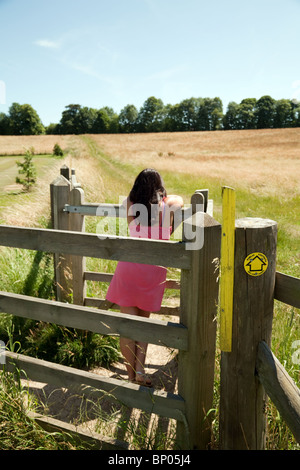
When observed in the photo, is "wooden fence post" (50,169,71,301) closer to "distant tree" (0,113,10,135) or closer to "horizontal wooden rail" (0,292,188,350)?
"horizontal wooden rail" (0,292,188,350)

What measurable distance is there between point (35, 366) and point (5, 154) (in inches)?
1421

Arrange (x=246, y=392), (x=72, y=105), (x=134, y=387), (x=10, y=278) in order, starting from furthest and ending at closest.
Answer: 1. (x=72, y=105)
2. (x=10, y=278)
3. (x=134, y=387)
4. (x=246, y=392)

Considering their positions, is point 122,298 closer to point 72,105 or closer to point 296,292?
point 296,292

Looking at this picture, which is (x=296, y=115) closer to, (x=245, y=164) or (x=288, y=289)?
(x=245, y=164)

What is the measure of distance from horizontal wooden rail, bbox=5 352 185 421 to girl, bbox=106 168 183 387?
565 mm

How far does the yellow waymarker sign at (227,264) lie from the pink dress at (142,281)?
39.4 inches

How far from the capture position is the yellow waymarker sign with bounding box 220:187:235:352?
1484 mm

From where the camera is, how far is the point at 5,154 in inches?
1368

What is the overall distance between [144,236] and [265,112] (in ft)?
269

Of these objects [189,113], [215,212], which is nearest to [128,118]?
[189,113]

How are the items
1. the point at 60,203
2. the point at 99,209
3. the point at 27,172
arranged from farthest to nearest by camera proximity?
the point at 27,172, the point at 60,203, the point at 99,209

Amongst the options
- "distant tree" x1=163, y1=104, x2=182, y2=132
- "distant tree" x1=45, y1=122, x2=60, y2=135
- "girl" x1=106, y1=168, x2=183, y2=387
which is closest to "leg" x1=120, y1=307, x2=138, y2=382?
"girl" x1=106, y1=168, x2=183, y2=387

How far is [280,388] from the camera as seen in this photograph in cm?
145

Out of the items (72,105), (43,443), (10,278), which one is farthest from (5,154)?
(72,105)
